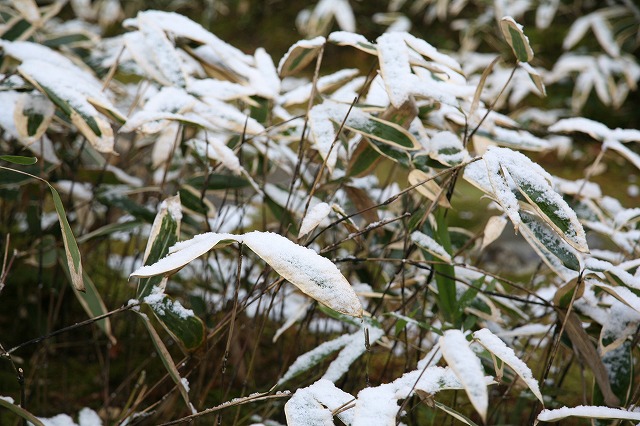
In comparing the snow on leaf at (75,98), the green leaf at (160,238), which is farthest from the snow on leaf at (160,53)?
the green leaf at (160,238)

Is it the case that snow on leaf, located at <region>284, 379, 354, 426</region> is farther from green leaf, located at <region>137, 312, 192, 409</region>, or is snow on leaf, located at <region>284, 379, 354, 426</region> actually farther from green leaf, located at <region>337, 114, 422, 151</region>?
green leaf, located at <region>337, 114, 422, 151</region>

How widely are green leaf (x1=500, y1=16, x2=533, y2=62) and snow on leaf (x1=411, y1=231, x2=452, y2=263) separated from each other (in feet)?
0.66

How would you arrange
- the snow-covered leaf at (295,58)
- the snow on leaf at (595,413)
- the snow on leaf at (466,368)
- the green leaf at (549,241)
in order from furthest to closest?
1. the snow-covered leaf at (295,58)
2. the green leaf at (549,241)
3. the snow on leaf at (595,413)
4. the snow on leaf at (466,368)

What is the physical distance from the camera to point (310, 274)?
0.44 meters

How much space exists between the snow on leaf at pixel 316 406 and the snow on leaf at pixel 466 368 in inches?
3.6

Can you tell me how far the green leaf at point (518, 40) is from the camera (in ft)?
2.01

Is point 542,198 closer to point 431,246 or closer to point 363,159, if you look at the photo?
point 431,246

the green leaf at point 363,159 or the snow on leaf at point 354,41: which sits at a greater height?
the snow on leaf at point 354,41

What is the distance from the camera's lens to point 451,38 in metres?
2.73

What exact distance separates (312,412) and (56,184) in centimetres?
58

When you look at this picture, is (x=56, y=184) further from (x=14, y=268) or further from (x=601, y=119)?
(x=601, y=119)

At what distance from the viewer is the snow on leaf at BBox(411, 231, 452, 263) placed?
627 mm

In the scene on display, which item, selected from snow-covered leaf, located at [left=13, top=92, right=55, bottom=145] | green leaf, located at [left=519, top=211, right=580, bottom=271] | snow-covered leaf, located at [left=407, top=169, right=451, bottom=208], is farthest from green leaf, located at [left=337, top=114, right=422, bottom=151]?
snow-covered leaf, located at [left=13, top=92, right=55, bottom=145]

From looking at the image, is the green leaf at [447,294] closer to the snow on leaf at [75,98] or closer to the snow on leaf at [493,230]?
the snow on leaf at [493,230]
